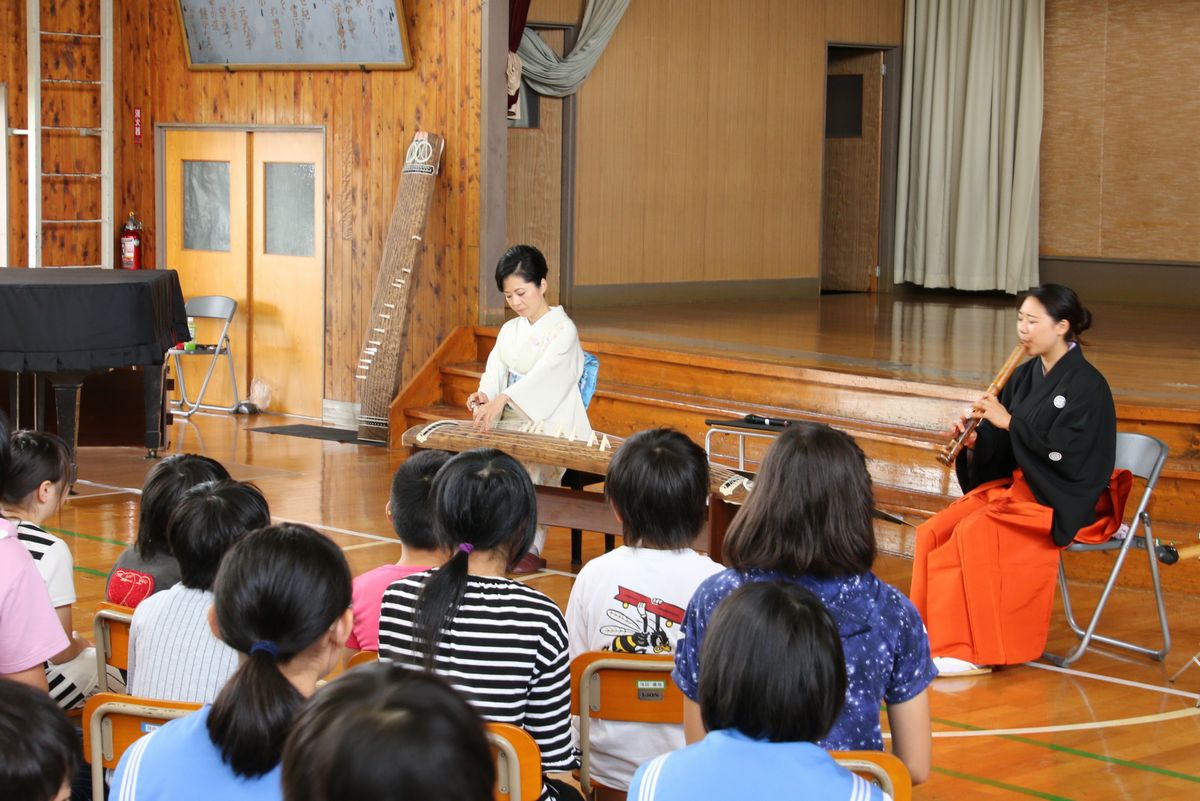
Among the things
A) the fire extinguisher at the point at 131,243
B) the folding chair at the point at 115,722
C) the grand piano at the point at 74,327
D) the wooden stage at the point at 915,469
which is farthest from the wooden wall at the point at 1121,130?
the folding chair at the point at 115,722

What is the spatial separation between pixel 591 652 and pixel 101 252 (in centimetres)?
759

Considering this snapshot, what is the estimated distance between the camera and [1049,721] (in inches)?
155

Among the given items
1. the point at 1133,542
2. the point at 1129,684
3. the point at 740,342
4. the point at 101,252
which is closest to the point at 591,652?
the point at 1129,684

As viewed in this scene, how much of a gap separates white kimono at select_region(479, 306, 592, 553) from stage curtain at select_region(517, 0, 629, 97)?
436cm

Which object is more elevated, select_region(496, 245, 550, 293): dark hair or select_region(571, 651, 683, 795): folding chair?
select_region(496, 245, 550, 293): dark hair

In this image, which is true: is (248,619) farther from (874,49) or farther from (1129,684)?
(874,49)

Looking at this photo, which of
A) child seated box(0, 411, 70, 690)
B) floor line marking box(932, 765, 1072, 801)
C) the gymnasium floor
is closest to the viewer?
child seated box(0, 411, 70, 690)

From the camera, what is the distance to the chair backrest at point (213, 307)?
30.1 feet

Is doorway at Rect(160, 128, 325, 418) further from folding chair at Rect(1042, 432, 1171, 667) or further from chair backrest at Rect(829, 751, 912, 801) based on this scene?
chair backrest at Rect(829, 751, 912, 801)

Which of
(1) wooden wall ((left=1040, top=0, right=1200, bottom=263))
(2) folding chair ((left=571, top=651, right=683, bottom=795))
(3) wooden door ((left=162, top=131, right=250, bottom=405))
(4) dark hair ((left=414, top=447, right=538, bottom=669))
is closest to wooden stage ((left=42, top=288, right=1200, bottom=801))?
(3) wooden door ((left=162, top=131, right=250, bottom=405))

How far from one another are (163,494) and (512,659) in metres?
Result: 0.92

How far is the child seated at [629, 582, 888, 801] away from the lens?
5.36ft

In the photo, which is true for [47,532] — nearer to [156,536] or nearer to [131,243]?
[156,536]

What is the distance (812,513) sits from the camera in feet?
7.64
